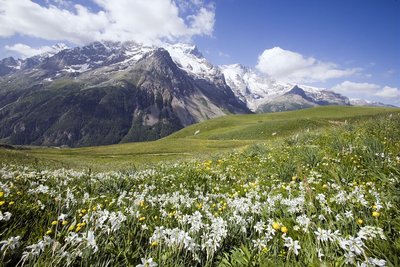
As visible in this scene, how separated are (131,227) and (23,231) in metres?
1.64

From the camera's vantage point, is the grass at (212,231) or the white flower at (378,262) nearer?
the white flower at (378,262)

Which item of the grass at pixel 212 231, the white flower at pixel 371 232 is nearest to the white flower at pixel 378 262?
the grass at pixel 212 231

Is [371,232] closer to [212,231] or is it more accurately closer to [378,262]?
[378,262]

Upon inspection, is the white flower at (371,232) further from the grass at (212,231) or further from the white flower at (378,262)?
the white flower at (378,262)

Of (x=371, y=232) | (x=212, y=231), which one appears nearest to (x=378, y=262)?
(x=371, y=232)

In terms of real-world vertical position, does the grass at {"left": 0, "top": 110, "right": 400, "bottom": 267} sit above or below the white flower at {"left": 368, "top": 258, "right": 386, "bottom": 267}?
below

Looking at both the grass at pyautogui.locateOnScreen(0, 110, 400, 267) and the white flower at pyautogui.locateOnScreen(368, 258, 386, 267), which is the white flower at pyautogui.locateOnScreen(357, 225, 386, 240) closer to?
the grass at pyautogui.locateOnScreen(0, 110, 400, 267)

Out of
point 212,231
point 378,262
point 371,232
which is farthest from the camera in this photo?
point 212,231

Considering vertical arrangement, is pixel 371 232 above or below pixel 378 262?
below

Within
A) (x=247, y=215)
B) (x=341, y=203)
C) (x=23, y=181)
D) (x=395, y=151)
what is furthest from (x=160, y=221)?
(x=395, y=151)

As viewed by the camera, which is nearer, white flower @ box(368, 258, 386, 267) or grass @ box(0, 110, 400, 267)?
white flower @ box(368, 258, 386, 267)

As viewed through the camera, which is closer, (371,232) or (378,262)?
(378,262)

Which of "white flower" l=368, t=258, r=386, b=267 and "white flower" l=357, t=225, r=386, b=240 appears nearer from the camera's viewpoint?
"white flower" l=368, t=258, r=386, b=267

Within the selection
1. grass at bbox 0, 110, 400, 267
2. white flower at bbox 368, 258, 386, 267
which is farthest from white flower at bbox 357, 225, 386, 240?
white flower at bbox 368, 258, 386, 267
